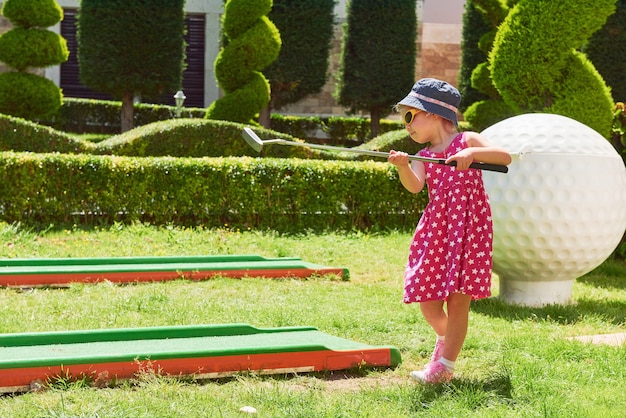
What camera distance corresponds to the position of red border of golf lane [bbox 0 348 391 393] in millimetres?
3941

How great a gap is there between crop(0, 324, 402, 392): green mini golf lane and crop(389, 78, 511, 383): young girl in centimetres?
39

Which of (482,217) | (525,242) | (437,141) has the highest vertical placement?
(437,141)

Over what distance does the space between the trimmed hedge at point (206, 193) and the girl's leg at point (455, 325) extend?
6.07 m

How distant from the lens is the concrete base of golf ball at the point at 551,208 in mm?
6199

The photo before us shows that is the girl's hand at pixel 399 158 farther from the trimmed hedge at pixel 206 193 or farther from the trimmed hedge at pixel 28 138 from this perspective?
the trimmed hedge at pixel 28 138

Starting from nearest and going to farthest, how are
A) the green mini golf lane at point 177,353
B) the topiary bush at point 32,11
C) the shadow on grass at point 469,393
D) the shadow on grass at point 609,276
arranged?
the shadow on grass at point 469,393
the green mini golf lane at point 177,353
the shadow on grass at point 609,276
the topiary bush at point 32,11

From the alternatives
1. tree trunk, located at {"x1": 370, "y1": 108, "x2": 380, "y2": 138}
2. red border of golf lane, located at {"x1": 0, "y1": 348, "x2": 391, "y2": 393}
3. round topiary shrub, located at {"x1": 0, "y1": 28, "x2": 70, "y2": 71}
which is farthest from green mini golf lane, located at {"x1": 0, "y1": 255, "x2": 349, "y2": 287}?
tree trunk, located at {"x1": 370, "y1": 108, "x2": 380, "y2": 138}

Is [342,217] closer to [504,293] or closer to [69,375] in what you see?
[504,293]

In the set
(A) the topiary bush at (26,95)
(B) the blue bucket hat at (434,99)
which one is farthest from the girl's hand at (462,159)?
(A) the topiary bush at (26,95)

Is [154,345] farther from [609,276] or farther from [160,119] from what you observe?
[160,119]

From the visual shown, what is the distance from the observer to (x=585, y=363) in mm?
4699

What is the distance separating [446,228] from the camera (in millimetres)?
4469


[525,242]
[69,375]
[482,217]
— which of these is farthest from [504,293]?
[69,375]

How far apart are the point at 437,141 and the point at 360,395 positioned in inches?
54.6
